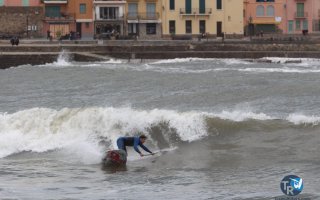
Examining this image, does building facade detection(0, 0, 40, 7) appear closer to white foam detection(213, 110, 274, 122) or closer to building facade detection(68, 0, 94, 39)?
building facade detection(68, 0, 94, 39)

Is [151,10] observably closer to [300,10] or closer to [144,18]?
[144,18]

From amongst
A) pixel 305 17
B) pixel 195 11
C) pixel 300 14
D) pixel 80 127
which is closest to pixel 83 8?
pixel 195 11

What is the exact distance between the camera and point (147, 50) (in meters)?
57.6

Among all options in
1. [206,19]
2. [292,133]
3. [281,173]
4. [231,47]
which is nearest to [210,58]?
[231,47]

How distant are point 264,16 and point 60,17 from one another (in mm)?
15545

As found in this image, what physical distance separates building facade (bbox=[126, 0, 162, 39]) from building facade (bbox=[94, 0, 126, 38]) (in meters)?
0.51

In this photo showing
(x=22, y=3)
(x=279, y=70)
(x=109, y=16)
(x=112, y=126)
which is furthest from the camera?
(x=22, y=3)

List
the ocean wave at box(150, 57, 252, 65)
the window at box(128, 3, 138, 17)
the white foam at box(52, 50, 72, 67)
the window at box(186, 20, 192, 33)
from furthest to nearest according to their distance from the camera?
the window at box(186, 20, 192, 33)
the window at box(128, 3, 138, 17)
the white foam at box(52, 50, 72, 67)
the ocean wave at box(150, 57, 252, 65)

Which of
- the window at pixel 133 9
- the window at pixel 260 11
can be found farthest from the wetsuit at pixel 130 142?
the window at pixel 260 11

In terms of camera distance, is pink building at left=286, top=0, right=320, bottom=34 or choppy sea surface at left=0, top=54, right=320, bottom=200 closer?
choppy sea surface at left=0, top=54, right=320, bottom=200

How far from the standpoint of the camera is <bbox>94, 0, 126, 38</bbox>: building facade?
225 feet

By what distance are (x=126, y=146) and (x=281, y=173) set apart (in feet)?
15.1

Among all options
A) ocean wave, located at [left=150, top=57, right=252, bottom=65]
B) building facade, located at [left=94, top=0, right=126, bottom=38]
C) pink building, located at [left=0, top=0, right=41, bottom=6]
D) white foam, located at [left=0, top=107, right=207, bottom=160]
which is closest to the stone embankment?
ocean wave, located at [left=150, top=57, right=252, bottom=65]

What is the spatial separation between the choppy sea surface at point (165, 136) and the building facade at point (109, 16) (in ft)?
92.2
